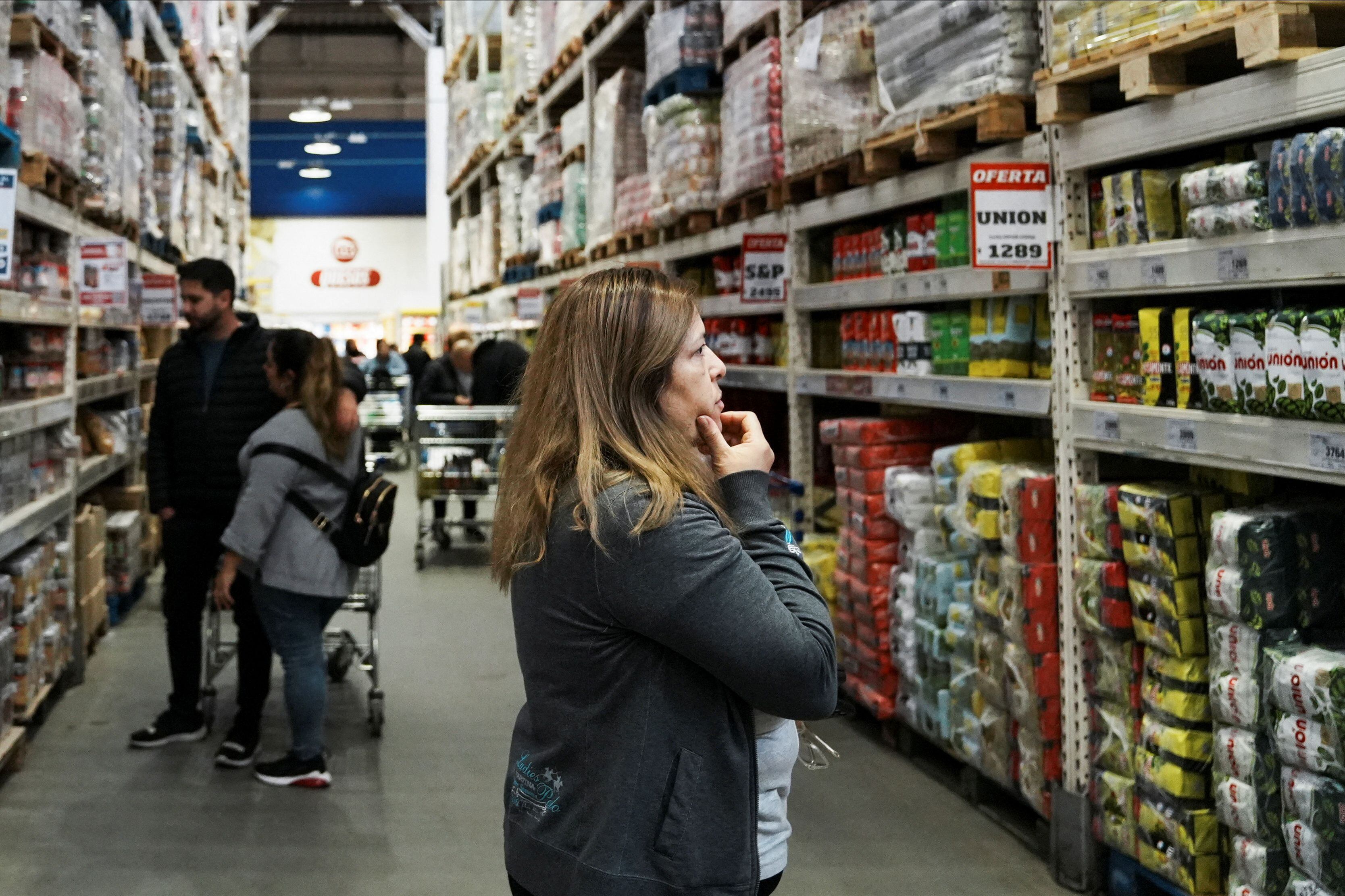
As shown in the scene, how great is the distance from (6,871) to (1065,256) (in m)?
3.92

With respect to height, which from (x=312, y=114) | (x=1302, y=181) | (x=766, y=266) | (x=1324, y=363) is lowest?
(x=1324, y=363)

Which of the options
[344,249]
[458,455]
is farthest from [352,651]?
[344,249]

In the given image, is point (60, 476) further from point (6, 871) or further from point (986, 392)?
point (986, 392)

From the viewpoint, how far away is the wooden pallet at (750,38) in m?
6.63

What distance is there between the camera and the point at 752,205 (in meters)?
7.14

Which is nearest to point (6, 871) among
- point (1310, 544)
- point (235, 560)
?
point (235, 560)

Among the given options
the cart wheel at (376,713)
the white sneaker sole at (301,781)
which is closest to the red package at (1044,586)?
the white sneaker sole at (301,781)

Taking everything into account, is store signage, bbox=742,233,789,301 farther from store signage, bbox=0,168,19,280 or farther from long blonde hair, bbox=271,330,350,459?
store signage, bbox=0,168,19,280

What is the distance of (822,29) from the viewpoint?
577cm

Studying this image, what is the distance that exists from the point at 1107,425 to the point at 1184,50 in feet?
3.56

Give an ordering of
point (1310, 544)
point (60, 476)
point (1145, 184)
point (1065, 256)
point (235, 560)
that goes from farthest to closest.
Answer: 1. point (60, 476)
2. point (235, 560)
3. point (1065, 256)
4. point (1145, 184)
5. point (1310, 544)

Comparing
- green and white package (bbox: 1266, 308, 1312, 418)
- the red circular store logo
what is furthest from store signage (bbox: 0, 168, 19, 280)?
the red circular store logo

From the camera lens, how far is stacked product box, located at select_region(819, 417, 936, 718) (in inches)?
223

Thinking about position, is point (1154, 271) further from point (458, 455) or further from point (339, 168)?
point (339, 168)
